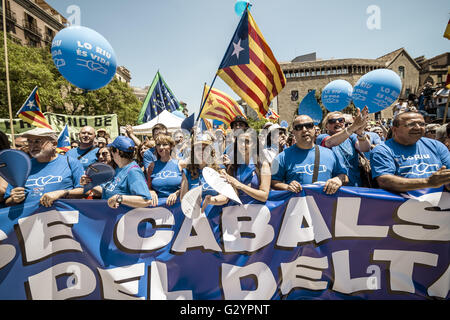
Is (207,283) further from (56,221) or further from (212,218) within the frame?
(56,221)

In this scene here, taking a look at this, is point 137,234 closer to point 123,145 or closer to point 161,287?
point 161,287

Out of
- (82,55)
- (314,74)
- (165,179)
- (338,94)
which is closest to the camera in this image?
(165,179)

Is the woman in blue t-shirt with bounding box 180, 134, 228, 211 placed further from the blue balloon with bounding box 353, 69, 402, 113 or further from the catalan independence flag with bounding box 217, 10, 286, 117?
the blue balloon with bounding box 353, 69, 402, 113

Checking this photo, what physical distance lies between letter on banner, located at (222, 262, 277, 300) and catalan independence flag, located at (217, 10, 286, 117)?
2.18 metres

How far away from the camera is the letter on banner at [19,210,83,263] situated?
2348 mm

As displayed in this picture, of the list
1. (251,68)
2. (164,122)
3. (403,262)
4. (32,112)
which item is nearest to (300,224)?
(403,262)

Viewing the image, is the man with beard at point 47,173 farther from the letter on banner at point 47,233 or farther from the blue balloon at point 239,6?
the blue balloon at point 239,6

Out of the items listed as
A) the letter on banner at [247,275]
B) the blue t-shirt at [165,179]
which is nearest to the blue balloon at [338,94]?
the blue t-shirt at [165,179]

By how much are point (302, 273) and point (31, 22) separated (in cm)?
3935

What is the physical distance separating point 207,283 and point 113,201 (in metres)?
1.30

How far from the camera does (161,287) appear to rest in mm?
2414

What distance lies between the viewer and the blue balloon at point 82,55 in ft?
15.1

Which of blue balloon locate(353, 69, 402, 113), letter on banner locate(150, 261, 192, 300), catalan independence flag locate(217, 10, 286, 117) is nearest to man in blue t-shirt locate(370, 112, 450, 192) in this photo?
catalan independence flag locate(217, 10, 286, 117)

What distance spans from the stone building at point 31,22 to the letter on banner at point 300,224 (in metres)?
33.2
